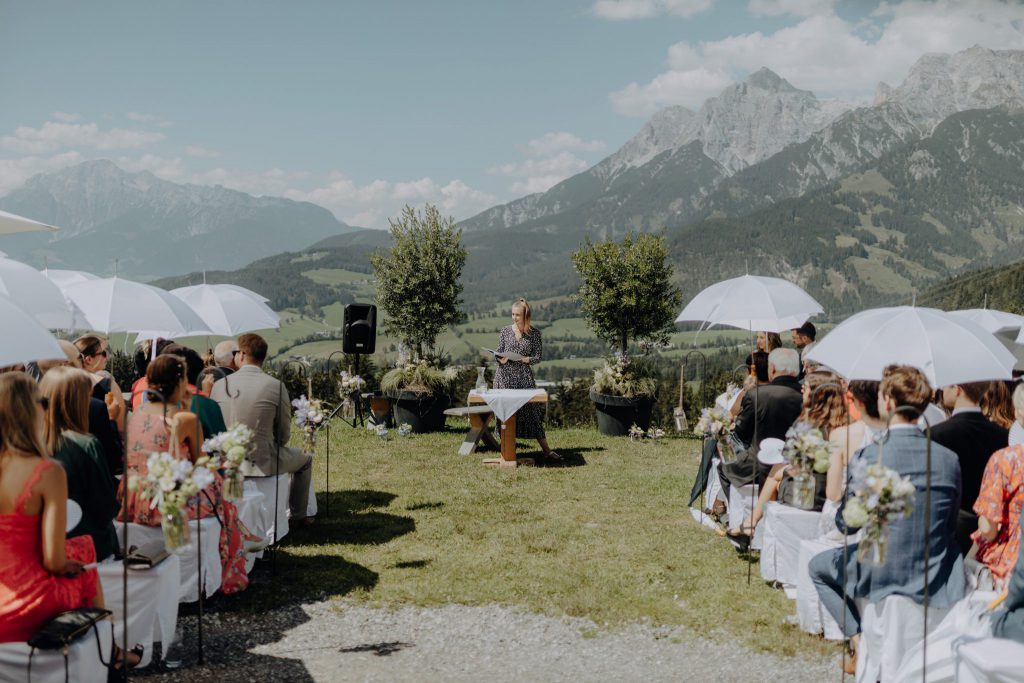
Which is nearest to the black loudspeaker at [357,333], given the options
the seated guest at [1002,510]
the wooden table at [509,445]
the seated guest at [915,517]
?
the wooden table at [509,445]

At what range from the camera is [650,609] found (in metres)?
6.13

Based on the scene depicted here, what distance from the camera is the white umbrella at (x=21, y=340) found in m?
3.60

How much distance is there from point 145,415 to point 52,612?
6.40ft

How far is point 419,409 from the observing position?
14977mm

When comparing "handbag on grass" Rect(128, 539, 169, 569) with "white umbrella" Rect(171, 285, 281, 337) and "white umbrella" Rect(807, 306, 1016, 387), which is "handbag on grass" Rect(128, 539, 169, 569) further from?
"white umbrella" Rect(807, 306, 1016, 387)

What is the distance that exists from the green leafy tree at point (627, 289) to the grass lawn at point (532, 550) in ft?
29.2

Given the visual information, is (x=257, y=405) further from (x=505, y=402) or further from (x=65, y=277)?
(x=505, y=402)

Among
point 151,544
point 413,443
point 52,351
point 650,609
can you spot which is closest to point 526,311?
point 413,443

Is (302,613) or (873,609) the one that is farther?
(302,613)

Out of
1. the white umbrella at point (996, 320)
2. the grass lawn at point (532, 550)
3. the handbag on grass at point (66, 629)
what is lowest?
the grass lawn at point (532, 550)

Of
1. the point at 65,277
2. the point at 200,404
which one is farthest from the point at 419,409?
the point at 200,404

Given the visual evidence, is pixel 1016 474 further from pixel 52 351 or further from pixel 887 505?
pixel 52 351

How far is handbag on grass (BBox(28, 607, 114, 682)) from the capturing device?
3.65 m

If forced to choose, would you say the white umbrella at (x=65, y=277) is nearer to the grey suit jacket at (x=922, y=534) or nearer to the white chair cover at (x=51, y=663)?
the white chair cover at (x=51, y=663)
